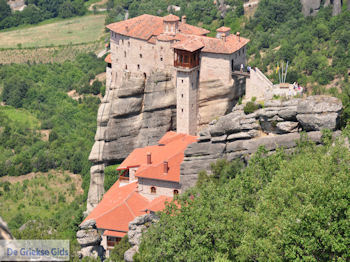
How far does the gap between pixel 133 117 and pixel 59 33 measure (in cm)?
8978

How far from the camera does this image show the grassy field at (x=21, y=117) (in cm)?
11438

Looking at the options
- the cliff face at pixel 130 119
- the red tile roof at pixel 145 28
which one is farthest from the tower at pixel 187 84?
the red tile roof at pixel 145 28

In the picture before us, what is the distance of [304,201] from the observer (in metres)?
36.6

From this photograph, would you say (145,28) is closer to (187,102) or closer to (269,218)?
(187,102)

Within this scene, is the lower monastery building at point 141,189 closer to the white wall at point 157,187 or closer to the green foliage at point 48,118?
the white wall at point 157,187

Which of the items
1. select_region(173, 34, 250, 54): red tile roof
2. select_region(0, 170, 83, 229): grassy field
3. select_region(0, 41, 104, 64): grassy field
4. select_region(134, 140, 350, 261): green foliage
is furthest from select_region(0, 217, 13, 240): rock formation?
select_region(0, 41, 104, 64): grassy field

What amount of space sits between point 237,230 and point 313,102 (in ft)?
63.0

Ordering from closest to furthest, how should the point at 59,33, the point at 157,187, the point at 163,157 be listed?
the point at 157,187 < the point at 163,157 < the point at 59,33

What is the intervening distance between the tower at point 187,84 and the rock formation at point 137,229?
13990 millimetres

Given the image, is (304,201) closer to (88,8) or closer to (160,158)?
(160,158)

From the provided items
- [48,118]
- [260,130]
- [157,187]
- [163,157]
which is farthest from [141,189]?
[48,118]

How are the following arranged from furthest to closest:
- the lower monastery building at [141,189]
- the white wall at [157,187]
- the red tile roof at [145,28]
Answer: the red tile roof at [145,28], the white wall at [157,187], the lower monastery building at [141,189]

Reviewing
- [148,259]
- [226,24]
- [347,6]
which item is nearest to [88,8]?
[226,24]

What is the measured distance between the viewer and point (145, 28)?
234ft
